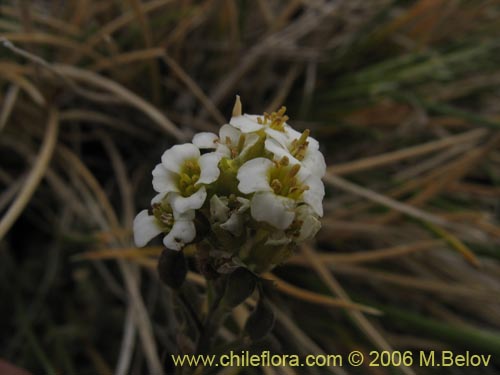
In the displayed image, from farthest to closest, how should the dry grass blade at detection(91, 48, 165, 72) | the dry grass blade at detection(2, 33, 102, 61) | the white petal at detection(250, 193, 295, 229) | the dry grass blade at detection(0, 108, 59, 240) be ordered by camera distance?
the dry grass blade at detection(91, 48, 165, 72) → the dry grass blade at detection(2, 33, 102, 61) → the dry grass blade at detection(0, 108, 59, 240) → the white petal at detection(250, 193, 295, 229)

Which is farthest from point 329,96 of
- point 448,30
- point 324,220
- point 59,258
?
point 59,258

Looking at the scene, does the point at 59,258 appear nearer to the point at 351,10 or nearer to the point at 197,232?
the point at 197,232

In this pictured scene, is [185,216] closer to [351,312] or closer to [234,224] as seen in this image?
[234,224]

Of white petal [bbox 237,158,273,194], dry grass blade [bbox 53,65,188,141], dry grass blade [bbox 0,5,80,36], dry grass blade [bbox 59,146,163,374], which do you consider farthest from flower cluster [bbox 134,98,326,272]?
dry grass blade [bbox 0,5,80,36]

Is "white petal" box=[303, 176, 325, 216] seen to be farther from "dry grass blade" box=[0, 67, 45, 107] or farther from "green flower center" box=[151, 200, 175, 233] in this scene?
"dry grass blade" box=[0, 67, 45, 107]

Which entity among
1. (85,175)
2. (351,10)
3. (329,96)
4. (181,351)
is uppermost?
(351,10)
